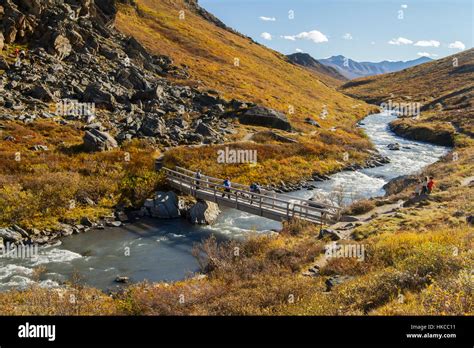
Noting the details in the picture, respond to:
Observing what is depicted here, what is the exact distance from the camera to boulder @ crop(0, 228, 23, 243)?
2422 centimetres

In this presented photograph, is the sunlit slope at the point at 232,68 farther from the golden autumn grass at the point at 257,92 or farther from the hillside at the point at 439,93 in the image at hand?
the hillside at the point at 439,93

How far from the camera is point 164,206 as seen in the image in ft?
102

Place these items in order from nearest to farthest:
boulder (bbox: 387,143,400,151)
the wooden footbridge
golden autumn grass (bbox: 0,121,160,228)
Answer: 1. the wooden footbridge
2. golden autumn grass (bbox: 0,121,160,228)
3. boulder (bbox: 387,143,400,151)

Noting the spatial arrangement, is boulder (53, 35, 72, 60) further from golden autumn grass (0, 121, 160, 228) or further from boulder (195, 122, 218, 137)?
boulder (195, 122, 218, 137)

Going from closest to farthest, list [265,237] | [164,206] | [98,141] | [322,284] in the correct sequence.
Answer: [322,284], [265,237], [164,206], [98,141]

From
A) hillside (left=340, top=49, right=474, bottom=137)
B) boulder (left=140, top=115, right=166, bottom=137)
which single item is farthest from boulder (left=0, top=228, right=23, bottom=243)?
hillside (left=340, top=49, right=474, bottom=137)

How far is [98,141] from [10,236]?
15167 millimetres

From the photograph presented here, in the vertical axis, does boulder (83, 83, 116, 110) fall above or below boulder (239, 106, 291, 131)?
above

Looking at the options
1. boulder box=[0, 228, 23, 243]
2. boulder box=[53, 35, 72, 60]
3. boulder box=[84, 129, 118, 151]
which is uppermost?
boulder box=[53, 35, 72, 60]

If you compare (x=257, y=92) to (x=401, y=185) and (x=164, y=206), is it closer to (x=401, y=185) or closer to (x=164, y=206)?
(x=401, y=185)

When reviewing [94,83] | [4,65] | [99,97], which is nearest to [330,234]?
[99,97]

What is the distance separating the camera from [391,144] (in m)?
66.1

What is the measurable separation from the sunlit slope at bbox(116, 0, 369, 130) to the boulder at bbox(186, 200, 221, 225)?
3839 cm

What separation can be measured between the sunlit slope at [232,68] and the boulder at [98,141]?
1374 inches
